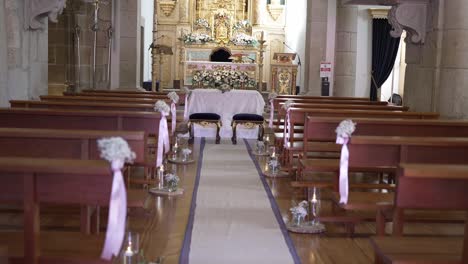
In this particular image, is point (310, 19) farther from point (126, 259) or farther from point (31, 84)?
point (126, 259)

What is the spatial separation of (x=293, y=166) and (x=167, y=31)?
42.8ft

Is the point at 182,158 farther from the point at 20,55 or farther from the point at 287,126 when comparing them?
the point at 20,55

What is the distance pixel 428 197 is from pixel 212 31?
1694 centimetres

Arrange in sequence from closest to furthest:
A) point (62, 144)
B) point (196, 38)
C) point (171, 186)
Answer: point (62, 144), point (171, 186), point (196, 38)

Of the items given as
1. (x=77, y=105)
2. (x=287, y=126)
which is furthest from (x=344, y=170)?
(x=77, y=105)

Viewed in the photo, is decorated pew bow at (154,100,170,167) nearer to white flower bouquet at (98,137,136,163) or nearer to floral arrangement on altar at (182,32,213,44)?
white flower bouquet at (98,137,136,163)

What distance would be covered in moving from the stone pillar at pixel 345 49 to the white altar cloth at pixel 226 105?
306 centimetres

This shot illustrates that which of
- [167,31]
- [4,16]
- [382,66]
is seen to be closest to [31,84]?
[4,16]

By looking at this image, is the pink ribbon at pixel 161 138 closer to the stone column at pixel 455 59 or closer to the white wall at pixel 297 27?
the stone column at pixel 455 59

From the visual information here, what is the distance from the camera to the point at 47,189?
291 centimetres

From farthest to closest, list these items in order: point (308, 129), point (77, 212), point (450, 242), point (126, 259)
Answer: point (308, 129)
point (77, 212)
point (126, 259)
point (450, 242)

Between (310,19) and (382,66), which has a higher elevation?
(310,19)

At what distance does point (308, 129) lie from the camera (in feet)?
A: 20.9

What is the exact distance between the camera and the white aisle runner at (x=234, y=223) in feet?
14.2
